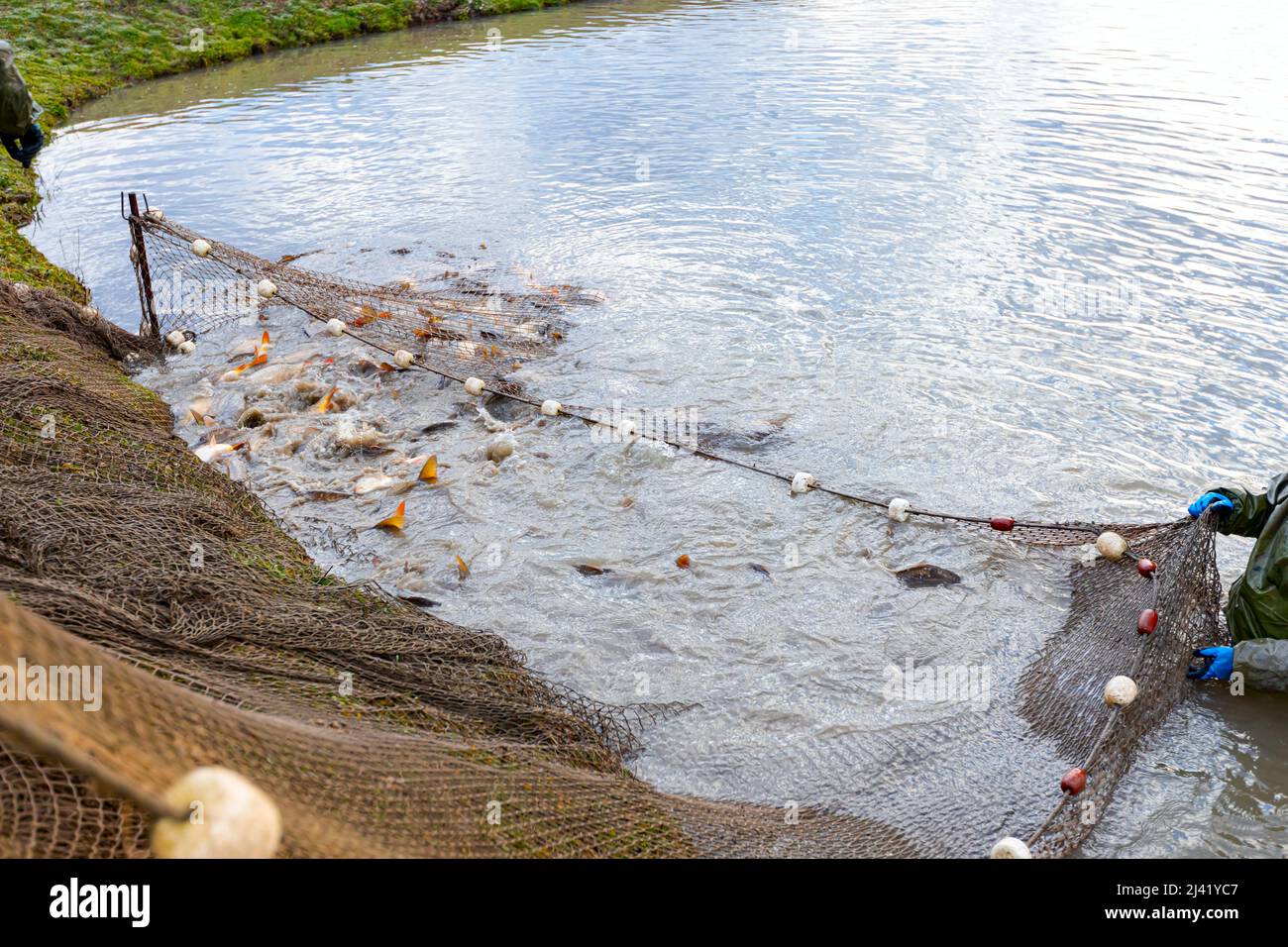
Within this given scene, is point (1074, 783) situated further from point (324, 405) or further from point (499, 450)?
point (324, 405)

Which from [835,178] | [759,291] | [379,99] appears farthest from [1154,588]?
[379,99]

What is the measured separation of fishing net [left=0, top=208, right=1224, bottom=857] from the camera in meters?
2.25

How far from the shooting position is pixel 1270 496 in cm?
507

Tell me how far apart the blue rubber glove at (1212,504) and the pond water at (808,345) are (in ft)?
3.08

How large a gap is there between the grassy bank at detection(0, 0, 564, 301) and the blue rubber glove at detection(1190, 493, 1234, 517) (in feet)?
66.7

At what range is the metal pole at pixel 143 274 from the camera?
28.7 ft

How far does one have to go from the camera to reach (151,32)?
2414cm

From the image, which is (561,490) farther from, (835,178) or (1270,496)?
(835,178)
